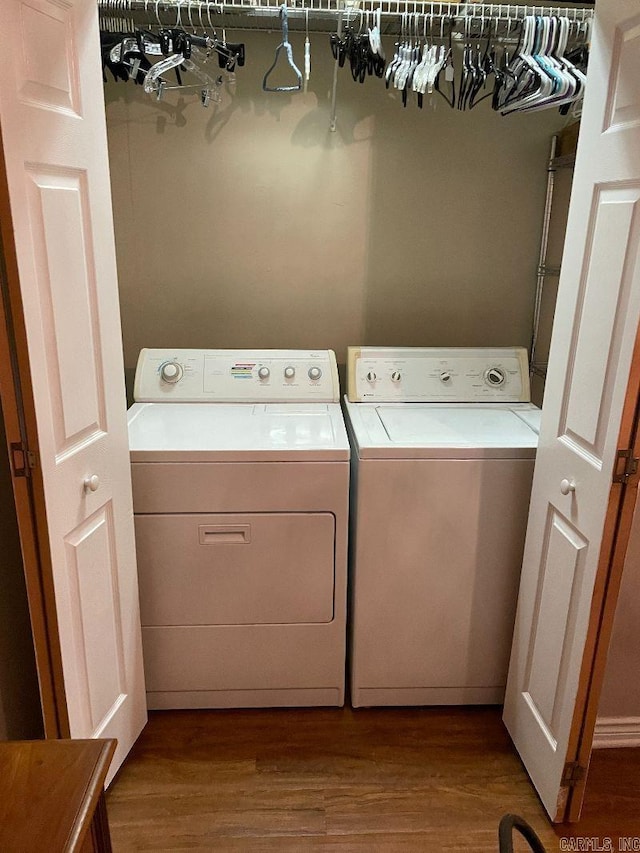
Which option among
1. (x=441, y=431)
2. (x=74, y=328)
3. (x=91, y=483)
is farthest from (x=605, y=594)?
(x=74, y=328)

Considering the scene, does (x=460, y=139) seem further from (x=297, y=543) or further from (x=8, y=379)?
(x=8, y=379)

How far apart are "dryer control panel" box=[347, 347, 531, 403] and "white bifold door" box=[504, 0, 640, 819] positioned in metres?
0.63

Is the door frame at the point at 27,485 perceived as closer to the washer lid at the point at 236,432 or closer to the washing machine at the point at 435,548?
the washer lid at the point at 236,432

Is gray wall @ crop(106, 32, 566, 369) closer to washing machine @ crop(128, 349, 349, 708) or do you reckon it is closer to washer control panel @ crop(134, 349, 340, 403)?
washer control panel @ crop(134, 349, 340, 403)

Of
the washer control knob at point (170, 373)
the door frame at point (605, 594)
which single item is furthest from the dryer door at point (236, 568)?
the door frame at point (605, 594)

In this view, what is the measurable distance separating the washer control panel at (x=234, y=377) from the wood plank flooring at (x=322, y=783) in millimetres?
1048

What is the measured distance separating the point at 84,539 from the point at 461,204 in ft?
5.82

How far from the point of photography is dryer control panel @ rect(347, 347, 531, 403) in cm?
232

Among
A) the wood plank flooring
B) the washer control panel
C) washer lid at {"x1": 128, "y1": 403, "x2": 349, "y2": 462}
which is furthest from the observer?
the washer control panel

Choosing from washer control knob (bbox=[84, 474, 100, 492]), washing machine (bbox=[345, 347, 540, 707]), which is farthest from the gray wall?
washer control knob (bbox=[84, 474, 100, 492])

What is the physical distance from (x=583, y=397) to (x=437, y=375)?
0.87 m

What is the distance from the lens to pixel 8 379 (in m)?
1.25

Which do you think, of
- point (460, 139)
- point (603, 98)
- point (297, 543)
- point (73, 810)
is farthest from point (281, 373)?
point (73, 810)

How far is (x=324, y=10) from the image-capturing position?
6.21 ft
